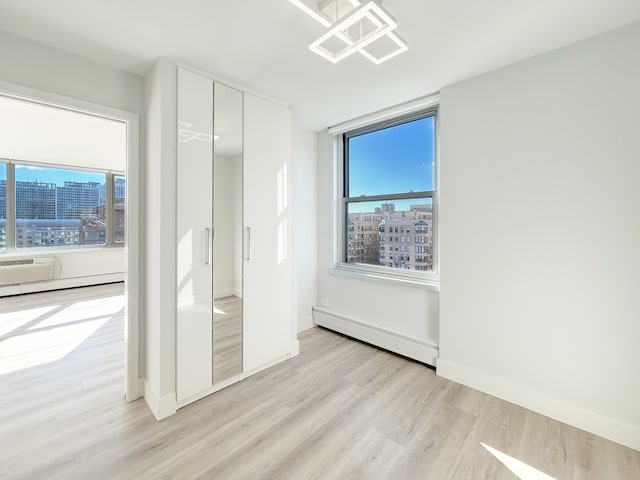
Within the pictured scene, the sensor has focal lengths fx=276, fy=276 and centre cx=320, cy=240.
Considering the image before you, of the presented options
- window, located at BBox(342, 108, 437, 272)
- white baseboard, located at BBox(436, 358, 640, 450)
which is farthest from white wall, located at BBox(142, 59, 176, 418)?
white baseboard, located at BBox(436, 358, 640, 450)

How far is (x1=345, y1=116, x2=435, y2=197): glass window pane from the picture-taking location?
2.84 metres

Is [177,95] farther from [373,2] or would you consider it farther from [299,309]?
[299,309]

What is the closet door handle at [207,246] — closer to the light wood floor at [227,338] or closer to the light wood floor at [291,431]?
the light wood floor at [227,338]

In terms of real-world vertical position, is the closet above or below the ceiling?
below

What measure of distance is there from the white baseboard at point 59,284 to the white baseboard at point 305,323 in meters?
5.01

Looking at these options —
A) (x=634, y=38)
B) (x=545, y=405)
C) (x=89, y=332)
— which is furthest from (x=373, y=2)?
(x=89, y=332)

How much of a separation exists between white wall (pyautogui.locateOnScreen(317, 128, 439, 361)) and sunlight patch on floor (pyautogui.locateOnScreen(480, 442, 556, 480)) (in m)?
0.98

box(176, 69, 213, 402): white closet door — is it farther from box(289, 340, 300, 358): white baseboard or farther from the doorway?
the doorway

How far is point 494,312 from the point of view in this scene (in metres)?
2.19

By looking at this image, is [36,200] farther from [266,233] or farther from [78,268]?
[266,233]

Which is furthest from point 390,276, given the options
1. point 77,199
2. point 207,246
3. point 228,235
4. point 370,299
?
point 77,199

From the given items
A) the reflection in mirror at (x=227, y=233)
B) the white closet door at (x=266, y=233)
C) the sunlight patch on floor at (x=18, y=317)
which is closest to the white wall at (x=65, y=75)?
the reflection in mirror at (x=227, y=233)

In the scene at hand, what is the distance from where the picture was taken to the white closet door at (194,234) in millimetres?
2021

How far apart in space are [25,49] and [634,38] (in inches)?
147
